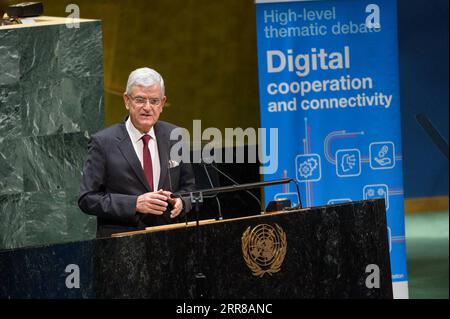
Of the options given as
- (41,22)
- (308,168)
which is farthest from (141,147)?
(308,168)

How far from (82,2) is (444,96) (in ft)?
14.5

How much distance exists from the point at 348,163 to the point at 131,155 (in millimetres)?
2207

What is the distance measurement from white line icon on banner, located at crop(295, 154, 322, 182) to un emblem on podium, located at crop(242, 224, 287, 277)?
239 cm

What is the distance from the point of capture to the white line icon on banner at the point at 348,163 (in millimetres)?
6586

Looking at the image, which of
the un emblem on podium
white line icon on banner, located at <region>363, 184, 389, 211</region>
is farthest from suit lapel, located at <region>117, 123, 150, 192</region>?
white line icon on banner, located at <region>363, 184, 389, 211</region>

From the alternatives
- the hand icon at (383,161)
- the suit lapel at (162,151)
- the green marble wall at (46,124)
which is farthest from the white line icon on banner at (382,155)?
the suit lapel at (162,151)

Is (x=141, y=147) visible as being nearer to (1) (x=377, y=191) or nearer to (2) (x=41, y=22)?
(2) (x=41, y=22)

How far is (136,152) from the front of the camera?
479cm

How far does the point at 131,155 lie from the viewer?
4.75 m

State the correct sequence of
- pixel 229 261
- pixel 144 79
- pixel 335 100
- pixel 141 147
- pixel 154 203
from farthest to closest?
pixel 335 100, pixel 141 147, pixel 144 79, pixel 154 203, pixel 229 261

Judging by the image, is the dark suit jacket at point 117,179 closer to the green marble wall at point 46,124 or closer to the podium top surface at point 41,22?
the green marble wall at point 46,124
